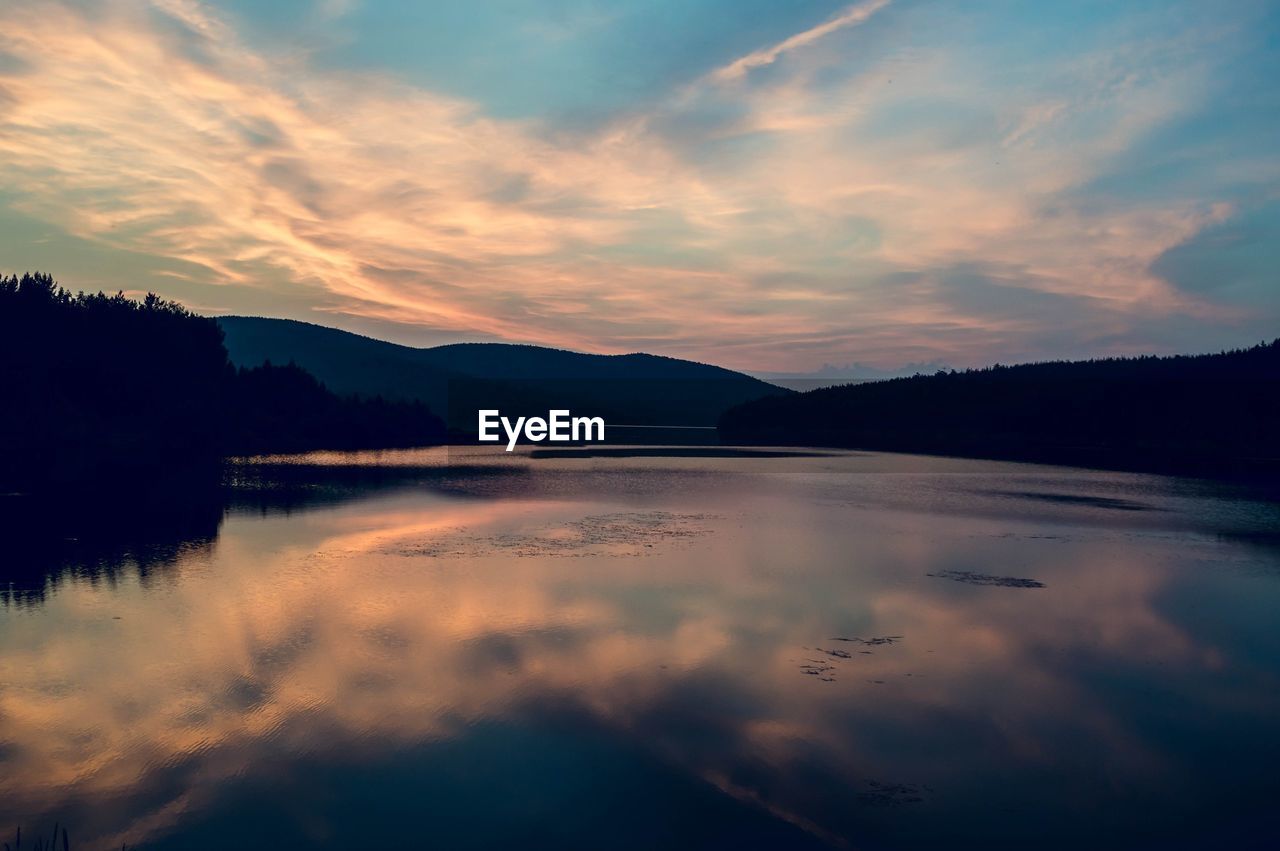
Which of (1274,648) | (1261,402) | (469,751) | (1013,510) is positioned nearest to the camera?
(469,751)

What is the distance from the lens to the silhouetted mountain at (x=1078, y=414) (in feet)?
342

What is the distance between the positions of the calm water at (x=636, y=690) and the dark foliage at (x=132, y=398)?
4175 cm

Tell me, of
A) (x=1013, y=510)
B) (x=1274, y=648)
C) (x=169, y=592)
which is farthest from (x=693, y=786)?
(x=1013, y=510)

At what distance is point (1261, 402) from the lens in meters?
107

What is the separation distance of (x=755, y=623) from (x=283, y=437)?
388 ft

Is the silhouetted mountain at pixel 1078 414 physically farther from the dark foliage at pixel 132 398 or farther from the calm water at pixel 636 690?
the dark foliage at pixel 132 398

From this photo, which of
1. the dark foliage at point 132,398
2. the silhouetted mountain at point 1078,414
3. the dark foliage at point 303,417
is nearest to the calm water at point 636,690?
the dark foliage at point 132,398

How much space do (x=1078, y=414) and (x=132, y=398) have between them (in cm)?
13898

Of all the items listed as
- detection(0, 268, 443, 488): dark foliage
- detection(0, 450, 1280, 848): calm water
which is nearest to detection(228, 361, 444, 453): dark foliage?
detection(0, 268, 443, 488): dark foliage

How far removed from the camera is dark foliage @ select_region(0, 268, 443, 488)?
7506cm

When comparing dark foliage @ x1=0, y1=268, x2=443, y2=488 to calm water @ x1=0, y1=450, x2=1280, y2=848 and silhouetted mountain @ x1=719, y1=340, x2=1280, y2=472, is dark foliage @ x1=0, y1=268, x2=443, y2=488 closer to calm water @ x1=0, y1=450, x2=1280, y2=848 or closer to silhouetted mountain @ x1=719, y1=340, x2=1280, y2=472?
calm water @ x1=0, y1=450, x2=1280, y2=848

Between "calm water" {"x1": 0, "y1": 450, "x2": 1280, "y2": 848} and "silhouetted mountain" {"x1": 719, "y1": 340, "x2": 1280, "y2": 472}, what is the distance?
227 ft

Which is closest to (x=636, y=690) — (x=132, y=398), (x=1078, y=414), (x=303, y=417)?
(x=132, y=398)

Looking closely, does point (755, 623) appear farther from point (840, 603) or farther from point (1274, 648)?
point (1274, 648)
